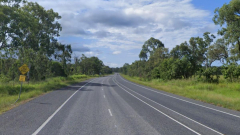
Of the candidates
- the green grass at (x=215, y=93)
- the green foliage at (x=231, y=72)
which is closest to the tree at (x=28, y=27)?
the green grass at (x=215, y=93)

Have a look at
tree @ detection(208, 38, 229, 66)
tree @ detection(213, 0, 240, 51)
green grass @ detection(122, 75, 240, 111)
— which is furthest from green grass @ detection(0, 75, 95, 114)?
tree @ detection(208, 38, 229, 66)

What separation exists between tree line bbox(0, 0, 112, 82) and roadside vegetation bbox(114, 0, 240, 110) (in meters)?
19.6

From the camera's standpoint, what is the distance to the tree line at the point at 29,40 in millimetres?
26056

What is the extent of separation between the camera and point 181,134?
26.0ft

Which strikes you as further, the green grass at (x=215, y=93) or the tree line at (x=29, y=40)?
the tree line at (x=29, y=40)

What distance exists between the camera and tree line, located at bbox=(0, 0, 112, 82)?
26056mm

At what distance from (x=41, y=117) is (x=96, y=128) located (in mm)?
3361

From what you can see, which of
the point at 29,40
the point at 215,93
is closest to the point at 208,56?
the point at 215,93

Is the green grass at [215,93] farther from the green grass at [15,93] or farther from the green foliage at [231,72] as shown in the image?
the green grass at [15,93]

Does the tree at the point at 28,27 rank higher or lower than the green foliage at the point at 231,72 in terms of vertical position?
higher

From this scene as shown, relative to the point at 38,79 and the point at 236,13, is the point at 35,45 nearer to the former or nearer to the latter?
the point at 38,79

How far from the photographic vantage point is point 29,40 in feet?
110

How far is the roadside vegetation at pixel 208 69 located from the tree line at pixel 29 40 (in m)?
19.6

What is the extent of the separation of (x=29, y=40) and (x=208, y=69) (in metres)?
27.5
